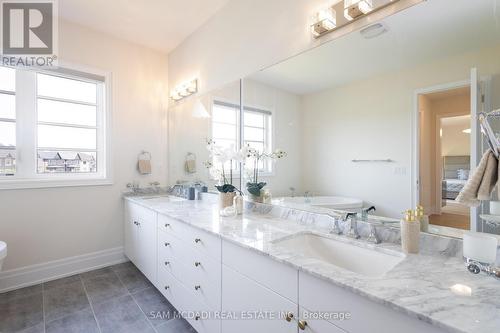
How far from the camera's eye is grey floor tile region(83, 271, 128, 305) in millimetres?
2178

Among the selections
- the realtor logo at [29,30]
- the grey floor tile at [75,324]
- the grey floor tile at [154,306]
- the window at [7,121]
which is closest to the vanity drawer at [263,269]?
the grey floor tile at [154,306]

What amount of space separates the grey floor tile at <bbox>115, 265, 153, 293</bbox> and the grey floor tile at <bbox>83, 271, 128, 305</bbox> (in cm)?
5

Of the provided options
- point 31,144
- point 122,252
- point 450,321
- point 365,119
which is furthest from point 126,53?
point 450,321

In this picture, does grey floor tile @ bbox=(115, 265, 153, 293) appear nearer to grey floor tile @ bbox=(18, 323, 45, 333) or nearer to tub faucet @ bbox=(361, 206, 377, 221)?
grey floor tile @ bbox=(18, 323, 45, 333)

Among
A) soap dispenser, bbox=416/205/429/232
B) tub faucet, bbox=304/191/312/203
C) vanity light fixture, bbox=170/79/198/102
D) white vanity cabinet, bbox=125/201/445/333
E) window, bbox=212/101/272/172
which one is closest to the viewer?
white vanity cabinet, bbox=125/201/445/333

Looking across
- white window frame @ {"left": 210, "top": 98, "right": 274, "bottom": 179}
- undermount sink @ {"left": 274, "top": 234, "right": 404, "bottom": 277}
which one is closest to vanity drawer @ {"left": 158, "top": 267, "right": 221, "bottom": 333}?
undermount sink @ {"left": 274, "top": 234, "right": 404, "bottom": 277}

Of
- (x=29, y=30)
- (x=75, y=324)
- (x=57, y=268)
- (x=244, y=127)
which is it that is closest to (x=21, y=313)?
(x=75, y=324)

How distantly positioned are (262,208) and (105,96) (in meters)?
2.22

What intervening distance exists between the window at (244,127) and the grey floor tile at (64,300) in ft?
5.54

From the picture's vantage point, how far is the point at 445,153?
1111 mm

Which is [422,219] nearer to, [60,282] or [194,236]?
[194,236]

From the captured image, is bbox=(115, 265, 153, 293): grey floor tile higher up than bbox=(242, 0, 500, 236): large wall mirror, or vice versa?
bbox=(242, 0, 500, 236): large wall mirror

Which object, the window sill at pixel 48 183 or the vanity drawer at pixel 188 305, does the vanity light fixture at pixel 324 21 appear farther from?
the window sill at pixel 48 183

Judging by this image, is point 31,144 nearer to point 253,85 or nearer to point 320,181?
point 253,85
